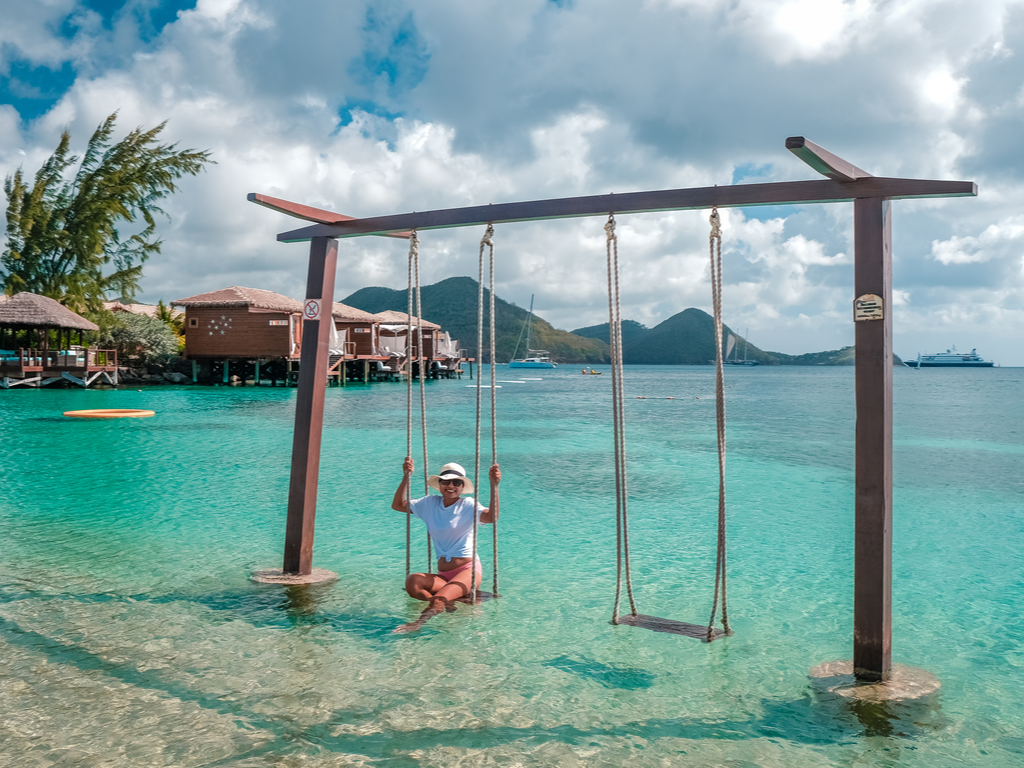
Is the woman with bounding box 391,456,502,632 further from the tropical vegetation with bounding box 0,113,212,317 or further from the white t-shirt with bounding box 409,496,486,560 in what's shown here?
the tropical vegetation with bounding box 0,113,212,317

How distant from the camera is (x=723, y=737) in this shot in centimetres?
364

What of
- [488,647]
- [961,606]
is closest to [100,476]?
[488,647]

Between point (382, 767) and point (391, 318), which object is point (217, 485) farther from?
point (391, 318)

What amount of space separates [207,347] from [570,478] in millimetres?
30077

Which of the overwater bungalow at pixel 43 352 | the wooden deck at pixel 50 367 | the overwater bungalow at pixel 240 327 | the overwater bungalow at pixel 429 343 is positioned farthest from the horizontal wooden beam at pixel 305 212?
the overwater bungalow at pixel 429 343

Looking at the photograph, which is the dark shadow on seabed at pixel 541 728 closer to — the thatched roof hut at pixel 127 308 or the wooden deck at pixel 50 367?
the wooden deck at pixel 50 367

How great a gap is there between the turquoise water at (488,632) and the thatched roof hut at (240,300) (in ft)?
81.4

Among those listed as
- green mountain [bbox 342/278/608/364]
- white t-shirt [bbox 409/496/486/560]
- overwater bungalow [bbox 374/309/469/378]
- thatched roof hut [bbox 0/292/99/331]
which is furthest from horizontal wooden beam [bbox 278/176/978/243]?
green mountain [bbox 342/278/608/364]

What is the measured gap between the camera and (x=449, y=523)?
5008mm

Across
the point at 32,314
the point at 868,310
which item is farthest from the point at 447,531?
the point at 32,314

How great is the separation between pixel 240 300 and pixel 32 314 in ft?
30.9

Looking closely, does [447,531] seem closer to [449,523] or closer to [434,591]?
[449,523]

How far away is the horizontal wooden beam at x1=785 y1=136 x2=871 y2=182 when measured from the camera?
3410 mm

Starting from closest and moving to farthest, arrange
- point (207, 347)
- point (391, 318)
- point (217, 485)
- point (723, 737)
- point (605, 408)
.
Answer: point (723, 737), point (217, 485), point (605, 408), point (207, 347), point (391, 318)
